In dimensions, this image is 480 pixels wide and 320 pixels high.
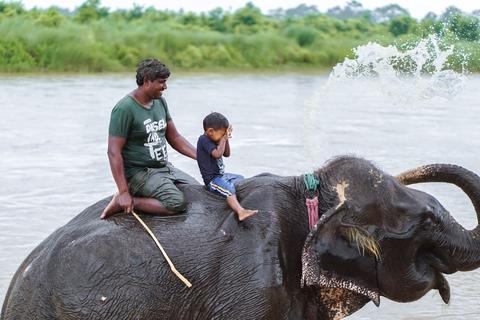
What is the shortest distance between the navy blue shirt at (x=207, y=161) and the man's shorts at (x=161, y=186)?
170 mm

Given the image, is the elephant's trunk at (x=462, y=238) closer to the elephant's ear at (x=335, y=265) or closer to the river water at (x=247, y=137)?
the elephant's ear at (x=335, y=265)

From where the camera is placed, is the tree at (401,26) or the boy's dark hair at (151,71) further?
the tree at (401,26)

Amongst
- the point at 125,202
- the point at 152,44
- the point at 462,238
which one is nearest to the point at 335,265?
the point at 462,238

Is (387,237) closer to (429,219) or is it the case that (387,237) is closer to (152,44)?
(429,219)

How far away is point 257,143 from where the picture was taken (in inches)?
739

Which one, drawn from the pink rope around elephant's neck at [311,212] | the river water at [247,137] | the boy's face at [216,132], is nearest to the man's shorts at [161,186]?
the boy's face at [216,132]

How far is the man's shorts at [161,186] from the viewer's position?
214 inches

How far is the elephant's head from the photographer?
5.23 m

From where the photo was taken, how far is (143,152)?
5699mm

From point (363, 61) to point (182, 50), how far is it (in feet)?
117

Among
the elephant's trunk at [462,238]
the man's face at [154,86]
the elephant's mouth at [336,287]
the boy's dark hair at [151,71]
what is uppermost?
the boy's dark hair at [151,71]

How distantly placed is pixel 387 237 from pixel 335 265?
0.30m

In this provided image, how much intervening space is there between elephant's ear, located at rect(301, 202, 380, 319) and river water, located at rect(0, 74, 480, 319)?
121 cm

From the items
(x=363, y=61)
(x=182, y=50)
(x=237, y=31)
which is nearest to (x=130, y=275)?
(x=363, y=61)
